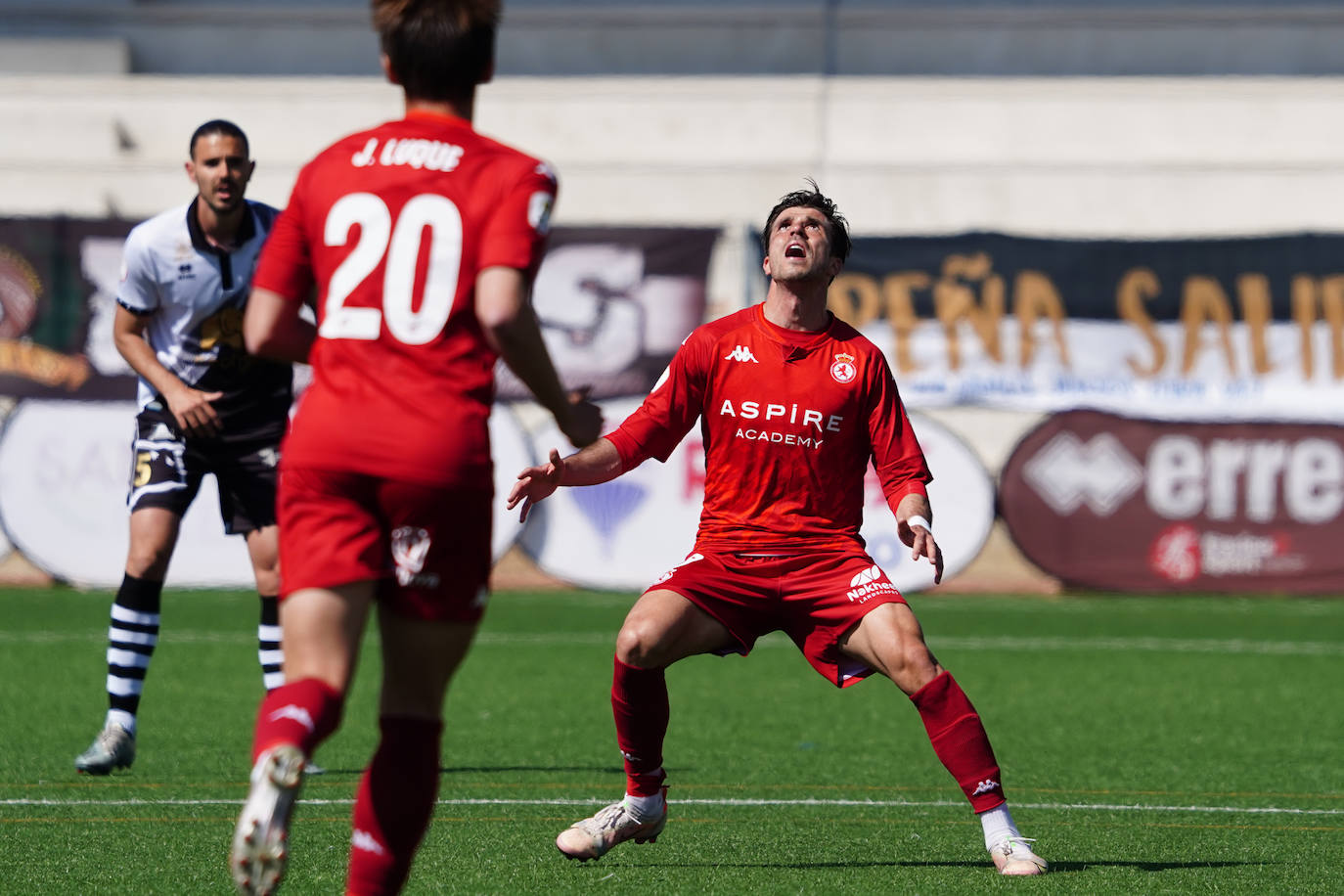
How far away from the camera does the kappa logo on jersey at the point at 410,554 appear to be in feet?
12.2

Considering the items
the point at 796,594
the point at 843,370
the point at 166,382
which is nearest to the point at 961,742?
the point at 796,594

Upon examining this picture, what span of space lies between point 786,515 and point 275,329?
2.29 m

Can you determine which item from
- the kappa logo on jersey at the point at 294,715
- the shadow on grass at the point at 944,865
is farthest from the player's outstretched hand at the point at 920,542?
the kappa logo on jersey at the point at 294,715

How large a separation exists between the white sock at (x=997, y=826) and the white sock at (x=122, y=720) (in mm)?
3280

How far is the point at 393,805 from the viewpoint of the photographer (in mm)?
3754

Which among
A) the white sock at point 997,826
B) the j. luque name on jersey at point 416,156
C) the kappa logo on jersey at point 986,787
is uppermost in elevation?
the j. luque name on jersey at point 416,156

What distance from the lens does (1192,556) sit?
617 inches

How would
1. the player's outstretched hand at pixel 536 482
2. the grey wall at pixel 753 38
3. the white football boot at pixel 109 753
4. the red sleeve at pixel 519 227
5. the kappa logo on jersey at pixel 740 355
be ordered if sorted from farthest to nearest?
the grey wall at pixel 753 38 → the white football boot at pixel 109 753 → the kappa logo on jersey at pixel 740 355 → the player's outstretched hand at pixel 536 482 → the red sleeve at pixel 519 227

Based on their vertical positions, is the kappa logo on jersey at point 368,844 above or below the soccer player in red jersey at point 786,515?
below

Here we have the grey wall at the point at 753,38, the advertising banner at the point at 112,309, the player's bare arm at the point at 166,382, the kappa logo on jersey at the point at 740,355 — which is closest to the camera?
the kappa logo on jersey at the point at 740,355

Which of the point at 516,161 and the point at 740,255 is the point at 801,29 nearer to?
the point at 740,255

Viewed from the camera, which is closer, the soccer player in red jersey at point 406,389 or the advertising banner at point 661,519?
the soccer player in red jersey at point 406,389

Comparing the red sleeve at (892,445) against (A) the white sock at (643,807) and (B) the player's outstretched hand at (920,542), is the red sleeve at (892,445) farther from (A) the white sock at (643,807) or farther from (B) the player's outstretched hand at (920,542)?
(A) the white sock at (643,807)

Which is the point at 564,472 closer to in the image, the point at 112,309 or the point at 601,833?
the point at 601,833
